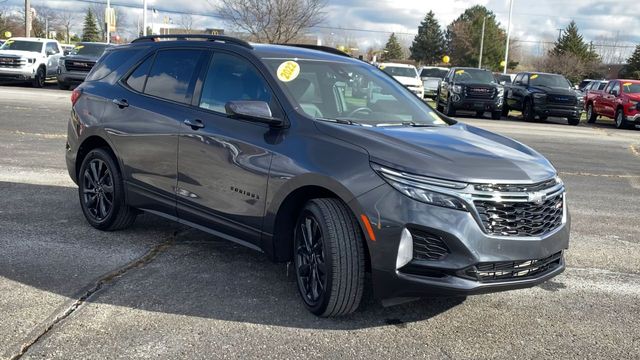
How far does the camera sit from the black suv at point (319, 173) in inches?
136

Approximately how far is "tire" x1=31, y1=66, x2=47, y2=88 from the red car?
22.3m

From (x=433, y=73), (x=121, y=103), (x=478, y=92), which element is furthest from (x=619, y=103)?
(x=121, y=103)

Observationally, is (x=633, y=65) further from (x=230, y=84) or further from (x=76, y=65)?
(x=230, y=84)

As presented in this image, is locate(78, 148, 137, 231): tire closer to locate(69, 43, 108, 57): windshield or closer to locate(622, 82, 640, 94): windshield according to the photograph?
locate(69, 43, 108, 57): windshield

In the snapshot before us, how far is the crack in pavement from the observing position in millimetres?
3449

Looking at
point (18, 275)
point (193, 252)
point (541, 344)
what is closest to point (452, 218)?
point (541, 344)

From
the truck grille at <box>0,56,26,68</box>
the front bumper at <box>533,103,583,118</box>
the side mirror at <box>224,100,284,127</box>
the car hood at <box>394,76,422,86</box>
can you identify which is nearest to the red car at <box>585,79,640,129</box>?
the front bumper at <box>533,103,583,118</box>

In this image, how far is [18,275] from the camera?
14.6 ft

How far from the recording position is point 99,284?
14.3 ft

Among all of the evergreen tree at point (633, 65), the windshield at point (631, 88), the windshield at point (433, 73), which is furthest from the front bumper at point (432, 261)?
the evergreen tree at point (633, 65)

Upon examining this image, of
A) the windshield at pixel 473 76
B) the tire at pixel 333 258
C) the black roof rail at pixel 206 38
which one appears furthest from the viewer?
the windshield at pixel 473 76

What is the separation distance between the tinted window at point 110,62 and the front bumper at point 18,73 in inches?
835

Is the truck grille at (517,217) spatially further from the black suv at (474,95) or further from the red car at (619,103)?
the red car at (619,103)

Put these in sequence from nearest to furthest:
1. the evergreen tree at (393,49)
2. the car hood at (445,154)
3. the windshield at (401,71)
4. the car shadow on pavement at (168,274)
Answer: the car hood at (445,154), the car shadow on pavement at (168,274), the windshield at (401,71), the evergreen tree at (393,49)
